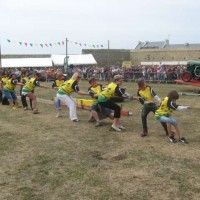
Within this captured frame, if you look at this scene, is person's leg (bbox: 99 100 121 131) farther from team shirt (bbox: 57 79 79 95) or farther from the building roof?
the building roof

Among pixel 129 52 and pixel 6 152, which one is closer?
pixel 6 152

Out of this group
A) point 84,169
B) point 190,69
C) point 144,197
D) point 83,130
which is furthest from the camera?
point 190,69

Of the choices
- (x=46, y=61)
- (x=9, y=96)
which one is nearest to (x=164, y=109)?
(x=9, y=96)

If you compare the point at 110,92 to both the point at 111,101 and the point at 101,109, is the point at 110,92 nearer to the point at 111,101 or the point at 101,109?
the point at 111,101

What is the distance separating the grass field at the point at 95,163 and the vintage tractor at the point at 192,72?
10967 mm

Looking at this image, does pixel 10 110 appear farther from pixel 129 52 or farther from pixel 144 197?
pixel 129 52

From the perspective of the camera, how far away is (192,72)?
837 inches

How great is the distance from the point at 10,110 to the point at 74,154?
696 cm

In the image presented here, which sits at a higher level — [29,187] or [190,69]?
[190,69]

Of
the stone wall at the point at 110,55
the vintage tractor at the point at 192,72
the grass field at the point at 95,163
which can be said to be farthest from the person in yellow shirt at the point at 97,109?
the stone wall at the point at 110,55

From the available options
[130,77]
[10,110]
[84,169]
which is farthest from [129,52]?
[84,169]

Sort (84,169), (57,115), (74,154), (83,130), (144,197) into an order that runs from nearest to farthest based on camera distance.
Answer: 1. (144,197)
2. (84,169)
3. (74,154)
4. (83,130)
5. (57,115)

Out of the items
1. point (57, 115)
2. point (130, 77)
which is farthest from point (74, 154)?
point (130, 77)

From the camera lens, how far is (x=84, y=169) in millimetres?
6445
